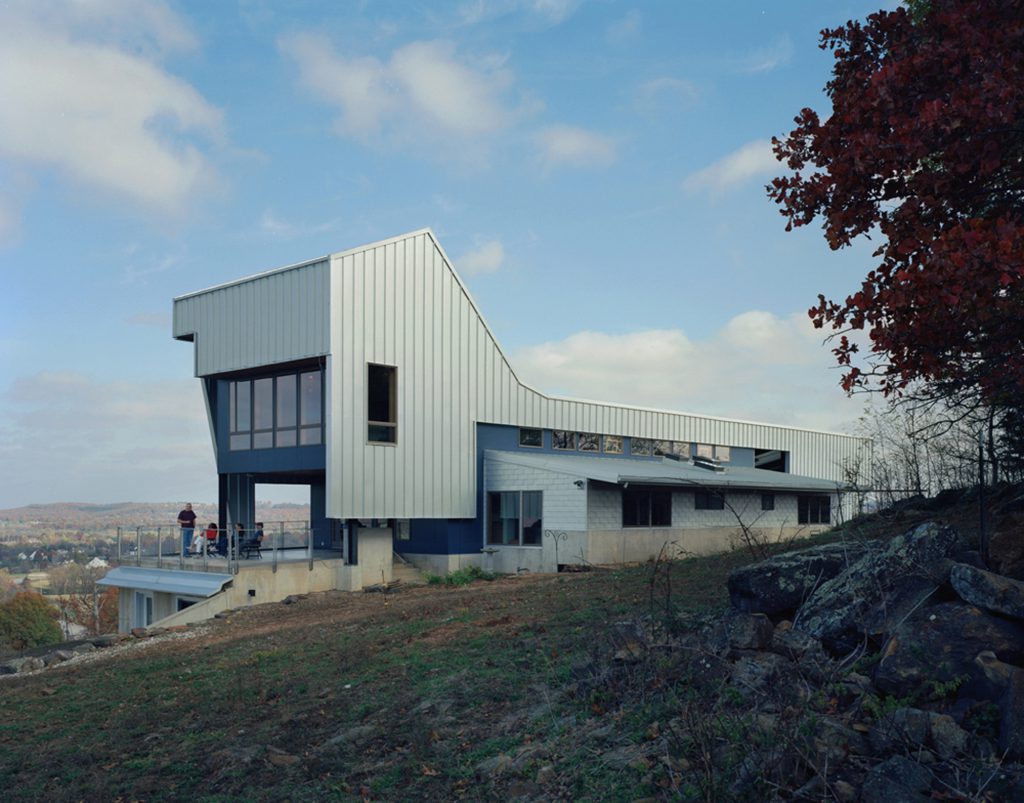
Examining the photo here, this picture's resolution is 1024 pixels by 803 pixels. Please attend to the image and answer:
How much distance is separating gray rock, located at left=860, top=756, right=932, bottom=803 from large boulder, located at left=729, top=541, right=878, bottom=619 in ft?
11.2

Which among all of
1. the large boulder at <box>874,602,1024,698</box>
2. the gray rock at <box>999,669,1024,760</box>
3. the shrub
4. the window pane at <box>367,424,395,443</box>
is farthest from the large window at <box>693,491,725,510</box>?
the shrub

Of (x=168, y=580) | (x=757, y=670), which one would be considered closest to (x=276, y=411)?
(x=168, y=580)

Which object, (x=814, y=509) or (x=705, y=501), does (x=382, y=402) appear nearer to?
(x=705, y=501)

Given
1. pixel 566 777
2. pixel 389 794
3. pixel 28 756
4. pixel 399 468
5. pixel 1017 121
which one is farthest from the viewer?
pixel 399 468

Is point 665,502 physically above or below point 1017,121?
below

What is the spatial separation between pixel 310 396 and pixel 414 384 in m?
3.12

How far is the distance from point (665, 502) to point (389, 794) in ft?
77.6

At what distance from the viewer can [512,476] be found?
2841 centimetres

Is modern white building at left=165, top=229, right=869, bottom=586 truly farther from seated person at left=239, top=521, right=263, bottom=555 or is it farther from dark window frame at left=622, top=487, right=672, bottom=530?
seated person at left=239, top=521, right=263, bottom=555

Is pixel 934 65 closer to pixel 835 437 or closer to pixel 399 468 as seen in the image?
pixel 399 468

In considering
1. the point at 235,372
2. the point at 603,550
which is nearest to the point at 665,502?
the point at 603,550

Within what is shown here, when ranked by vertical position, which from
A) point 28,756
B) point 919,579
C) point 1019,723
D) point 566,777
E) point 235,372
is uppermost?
point 235,372

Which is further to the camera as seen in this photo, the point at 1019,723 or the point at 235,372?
the point at 235,372

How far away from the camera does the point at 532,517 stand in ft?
91.5
